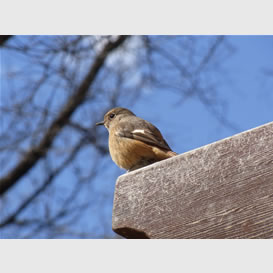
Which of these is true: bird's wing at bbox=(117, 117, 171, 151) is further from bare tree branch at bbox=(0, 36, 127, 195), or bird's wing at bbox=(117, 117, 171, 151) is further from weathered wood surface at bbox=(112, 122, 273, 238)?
bare tree branch at bbox=(0, 36, 127, 195)

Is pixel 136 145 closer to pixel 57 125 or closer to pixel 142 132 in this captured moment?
pixel 142 132

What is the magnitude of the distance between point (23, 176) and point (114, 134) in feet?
12.2

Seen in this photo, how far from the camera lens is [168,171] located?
1.69 meters

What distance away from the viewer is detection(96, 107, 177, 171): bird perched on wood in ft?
12.2

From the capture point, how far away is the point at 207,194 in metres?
1.55

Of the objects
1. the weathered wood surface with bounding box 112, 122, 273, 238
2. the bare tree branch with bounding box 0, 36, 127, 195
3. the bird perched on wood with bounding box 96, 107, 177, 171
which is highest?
the bare tree branch with bounding box 0, 36, 127, 195

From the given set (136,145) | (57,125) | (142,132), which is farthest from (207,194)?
(57,125)

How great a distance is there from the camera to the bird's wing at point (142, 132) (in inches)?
151

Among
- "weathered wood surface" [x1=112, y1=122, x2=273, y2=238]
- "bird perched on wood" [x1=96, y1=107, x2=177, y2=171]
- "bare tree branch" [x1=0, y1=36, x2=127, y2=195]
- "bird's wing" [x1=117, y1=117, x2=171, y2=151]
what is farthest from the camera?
"bare tree branch" [x1=0, y1=36, x2=127, y2=195]

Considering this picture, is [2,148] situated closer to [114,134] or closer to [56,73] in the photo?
[56,73]

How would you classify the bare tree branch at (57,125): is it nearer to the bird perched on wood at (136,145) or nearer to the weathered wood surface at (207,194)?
the bird perched on wood at (136,145)

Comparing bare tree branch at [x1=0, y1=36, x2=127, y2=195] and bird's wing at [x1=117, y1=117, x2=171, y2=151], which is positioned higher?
bare tree branch at [x1=0, y1=36, x2=127, y2=195]

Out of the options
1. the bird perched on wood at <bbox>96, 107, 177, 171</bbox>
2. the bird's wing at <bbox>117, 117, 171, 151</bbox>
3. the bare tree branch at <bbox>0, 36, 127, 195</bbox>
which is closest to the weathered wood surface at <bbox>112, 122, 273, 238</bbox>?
the bird perched on wood at <bbox>96, 107, 177, 171</bbox>

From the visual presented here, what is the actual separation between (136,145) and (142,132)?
15.3 inches
